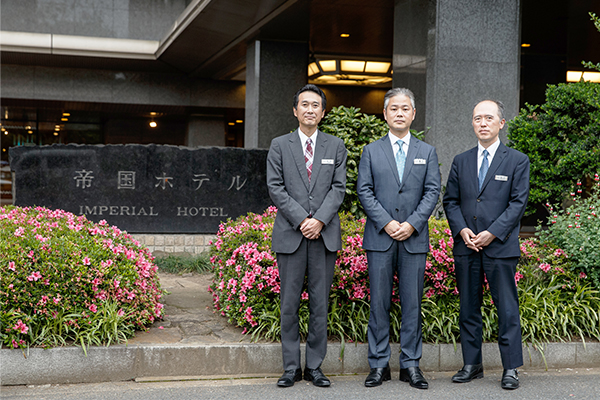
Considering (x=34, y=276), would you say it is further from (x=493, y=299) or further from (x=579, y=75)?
(x=579, y=75)

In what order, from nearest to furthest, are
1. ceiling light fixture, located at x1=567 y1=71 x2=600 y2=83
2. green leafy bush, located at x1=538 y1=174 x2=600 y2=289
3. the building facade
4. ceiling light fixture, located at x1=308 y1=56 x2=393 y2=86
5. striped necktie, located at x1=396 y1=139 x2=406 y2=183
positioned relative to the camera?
striped necktie, located at x1=396 y1=139 x2=406 y2=183 → green leafy bush, located at x1=538 y1=174 x2=600 y2=289 → the building facade → ceiling light fixture, located at x1=567 y1=71 x2=600 y2=83 → ceiling light fixture, located at x1=308 y1=56 x2=393 y2=86

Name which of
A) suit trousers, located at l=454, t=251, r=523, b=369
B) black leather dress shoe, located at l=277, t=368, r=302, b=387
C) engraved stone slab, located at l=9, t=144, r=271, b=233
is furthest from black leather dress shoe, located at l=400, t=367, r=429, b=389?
engraved stone slab, located at l=9, t=144, r=271, b=233

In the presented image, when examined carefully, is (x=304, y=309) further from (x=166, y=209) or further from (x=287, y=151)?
(x=166, y=209)

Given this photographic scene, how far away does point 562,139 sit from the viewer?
6.44 meters

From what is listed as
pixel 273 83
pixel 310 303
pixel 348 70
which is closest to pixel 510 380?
pixel 310 303

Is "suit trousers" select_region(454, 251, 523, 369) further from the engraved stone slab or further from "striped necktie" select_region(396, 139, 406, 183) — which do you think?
the engraved stone slab

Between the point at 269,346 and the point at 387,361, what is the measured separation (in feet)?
2.94

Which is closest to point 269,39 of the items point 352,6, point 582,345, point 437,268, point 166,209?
point 352,6

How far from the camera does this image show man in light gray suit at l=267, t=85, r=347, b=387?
3.93 metres

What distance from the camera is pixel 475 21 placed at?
7719mm

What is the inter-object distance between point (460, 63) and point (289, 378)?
545 centimetres

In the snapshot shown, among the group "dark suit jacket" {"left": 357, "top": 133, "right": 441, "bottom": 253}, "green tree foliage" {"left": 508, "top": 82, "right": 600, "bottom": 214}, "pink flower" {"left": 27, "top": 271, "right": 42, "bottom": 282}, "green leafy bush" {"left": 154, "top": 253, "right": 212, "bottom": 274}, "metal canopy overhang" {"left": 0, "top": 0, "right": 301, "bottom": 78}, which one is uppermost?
"metal canopy overhang" {"left": 0, "top": 0, "right": 301, "bottom": 78}

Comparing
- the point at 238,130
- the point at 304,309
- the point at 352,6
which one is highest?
the point at 352,6

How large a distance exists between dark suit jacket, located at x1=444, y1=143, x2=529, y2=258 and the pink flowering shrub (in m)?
2.61
